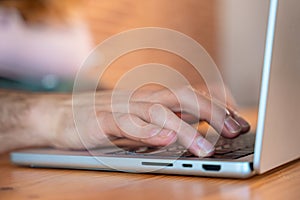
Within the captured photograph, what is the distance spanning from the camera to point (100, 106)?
2.83ft

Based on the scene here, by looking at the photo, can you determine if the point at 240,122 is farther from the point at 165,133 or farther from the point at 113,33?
the point at 113,33

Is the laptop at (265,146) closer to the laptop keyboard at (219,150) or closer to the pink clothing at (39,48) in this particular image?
the laptop keyboard at (219,150)

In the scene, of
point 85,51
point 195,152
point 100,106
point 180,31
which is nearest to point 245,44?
point 180,31

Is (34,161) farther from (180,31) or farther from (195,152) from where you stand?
(180,31)

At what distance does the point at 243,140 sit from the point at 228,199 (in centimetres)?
26

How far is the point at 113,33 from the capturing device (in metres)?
2.24

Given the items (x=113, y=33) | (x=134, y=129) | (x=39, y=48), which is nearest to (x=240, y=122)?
(x=134, y=129)

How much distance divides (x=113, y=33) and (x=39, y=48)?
1.51ft

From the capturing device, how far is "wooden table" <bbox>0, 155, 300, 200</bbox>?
1.80ft

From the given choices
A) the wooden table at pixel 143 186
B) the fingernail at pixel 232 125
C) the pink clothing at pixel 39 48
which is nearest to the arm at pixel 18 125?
the wooden table at pixel 143 186

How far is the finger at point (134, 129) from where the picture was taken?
0.68 m

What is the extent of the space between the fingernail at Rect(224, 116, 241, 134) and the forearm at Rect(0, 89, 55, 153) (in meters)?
0.42

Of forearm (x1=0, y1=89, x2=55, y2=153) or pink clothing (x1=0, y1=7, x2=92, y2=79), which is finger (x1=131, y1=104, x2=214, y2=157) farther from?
pink clothing (x1=0, y1=7, x2=92, y2=79)

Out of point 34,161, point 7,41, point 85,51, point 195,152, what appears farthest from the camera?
point 85,51
